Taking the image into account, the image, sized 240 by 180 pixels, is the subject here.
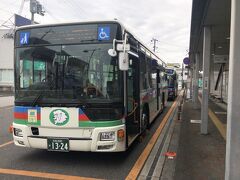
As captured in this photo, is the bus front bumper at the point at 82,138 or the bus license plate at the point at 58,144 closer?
the bus front bumper at the point at 82,138

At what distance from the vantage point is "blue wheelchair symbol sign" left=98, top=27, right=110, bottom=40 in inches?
236

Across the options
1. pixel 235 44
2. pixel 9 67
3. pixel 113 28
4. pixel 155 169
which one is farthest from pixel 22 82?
pixel 9 67

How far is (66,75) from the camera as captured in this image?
6102 millimetres

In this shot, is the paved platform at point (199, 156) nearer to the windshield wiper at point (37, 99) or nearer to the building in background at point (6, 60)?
the windshield wiper at point (37, 99)

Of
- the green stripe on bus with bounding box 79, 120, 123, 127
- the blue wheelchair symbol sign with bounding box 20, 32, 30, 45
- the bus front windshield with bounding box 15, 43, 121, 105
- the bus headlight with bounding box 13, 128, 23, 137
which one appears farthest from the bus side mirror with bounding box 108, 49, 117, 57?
the bus headlight with bounding box 13, 128, 23, 137

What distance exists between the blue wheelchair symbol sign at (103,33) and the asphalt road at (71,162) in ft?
8.85

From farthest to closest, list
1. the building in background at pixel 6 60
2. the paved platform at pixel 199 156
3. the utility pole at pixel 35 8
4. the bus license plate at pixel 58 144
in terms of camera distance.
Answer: the building in background at pixel 6 60 → the utility pole at pixel 35 8 → the bus license plate at pixel 58 144 → the paved platform at pixel 199 156

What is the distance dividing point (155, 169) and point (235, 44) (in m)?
2.98

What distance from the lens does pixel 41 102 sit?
6.15 metres

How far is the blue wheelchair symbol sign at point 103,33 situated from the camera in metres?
5.99

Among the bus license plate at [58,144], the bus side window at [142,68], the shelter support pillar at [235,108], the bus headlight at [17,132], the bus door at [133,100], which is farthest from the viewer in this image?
the bus side window at [142,68]

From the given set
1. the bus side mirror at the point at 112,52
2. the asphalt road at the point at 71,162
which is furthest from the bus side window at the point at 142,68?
the bus side mirror at the point at 112,52

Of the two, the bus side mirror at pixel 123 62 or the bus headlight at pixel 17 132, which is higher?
the bus side mirror at pixel 123 62

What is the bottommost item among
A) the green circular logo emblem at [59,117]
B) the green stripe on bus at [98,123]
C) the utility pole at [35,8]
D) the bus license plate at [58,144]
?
the bus license plate at [58,144]
